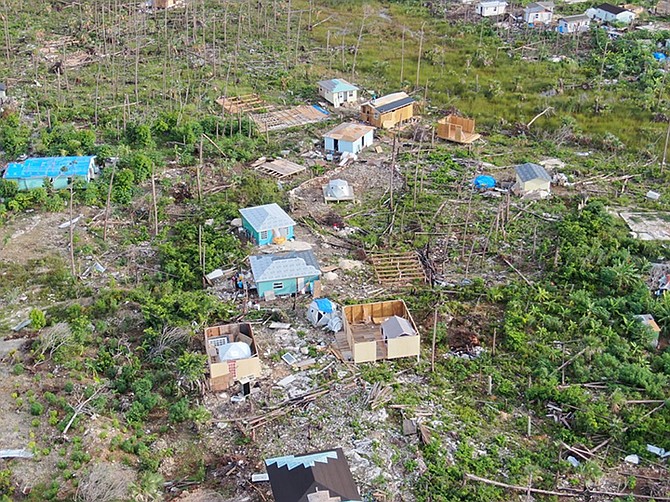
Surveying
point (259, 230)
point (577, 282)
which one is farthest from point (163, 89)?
point (577, 282)

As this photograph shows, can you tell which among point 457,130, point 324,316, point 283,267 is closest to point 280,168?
point 457,130

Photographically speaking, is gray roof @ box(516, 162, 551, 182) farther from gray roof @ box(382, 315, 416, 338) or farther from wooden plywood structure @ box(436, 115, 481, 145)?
gray roof @ box(382, 315, 416, 338)

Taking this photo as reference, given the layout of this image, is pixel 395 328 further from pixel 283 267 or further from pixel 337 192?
pixel 337 192

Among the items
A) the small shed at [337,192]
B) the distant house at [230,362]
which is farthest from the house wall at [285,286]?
the small shed at [337,192]

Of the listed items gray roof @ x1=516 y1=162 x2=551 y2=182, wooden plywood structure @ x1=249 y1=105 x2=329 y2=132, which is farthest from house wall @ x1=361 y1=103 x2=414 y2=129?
gray roof @ x1=516 y1=162 x2=551 y2=182

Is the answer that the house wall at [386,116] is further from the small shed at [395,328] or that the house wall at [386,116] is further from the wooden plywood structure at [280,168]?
the small shed at [395,328]

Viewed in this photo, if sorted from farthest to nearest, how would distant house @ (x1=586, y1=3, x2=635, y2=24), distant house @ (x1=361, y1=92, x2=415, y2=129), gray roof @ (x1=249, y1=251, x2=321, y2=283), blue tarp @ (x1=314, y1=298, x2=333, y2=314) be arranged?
1. distant house @ (x1=586, y1=3, x2=635, y2=24)
2. distant house @ (x1=361, y1=92, x2=415, y2=129)
3. gray roof @ (x1=249, y1=251, x2=321, y2=283)
4. blue tarp @ (x1=314, y1=298, x2=333, y2=314)
